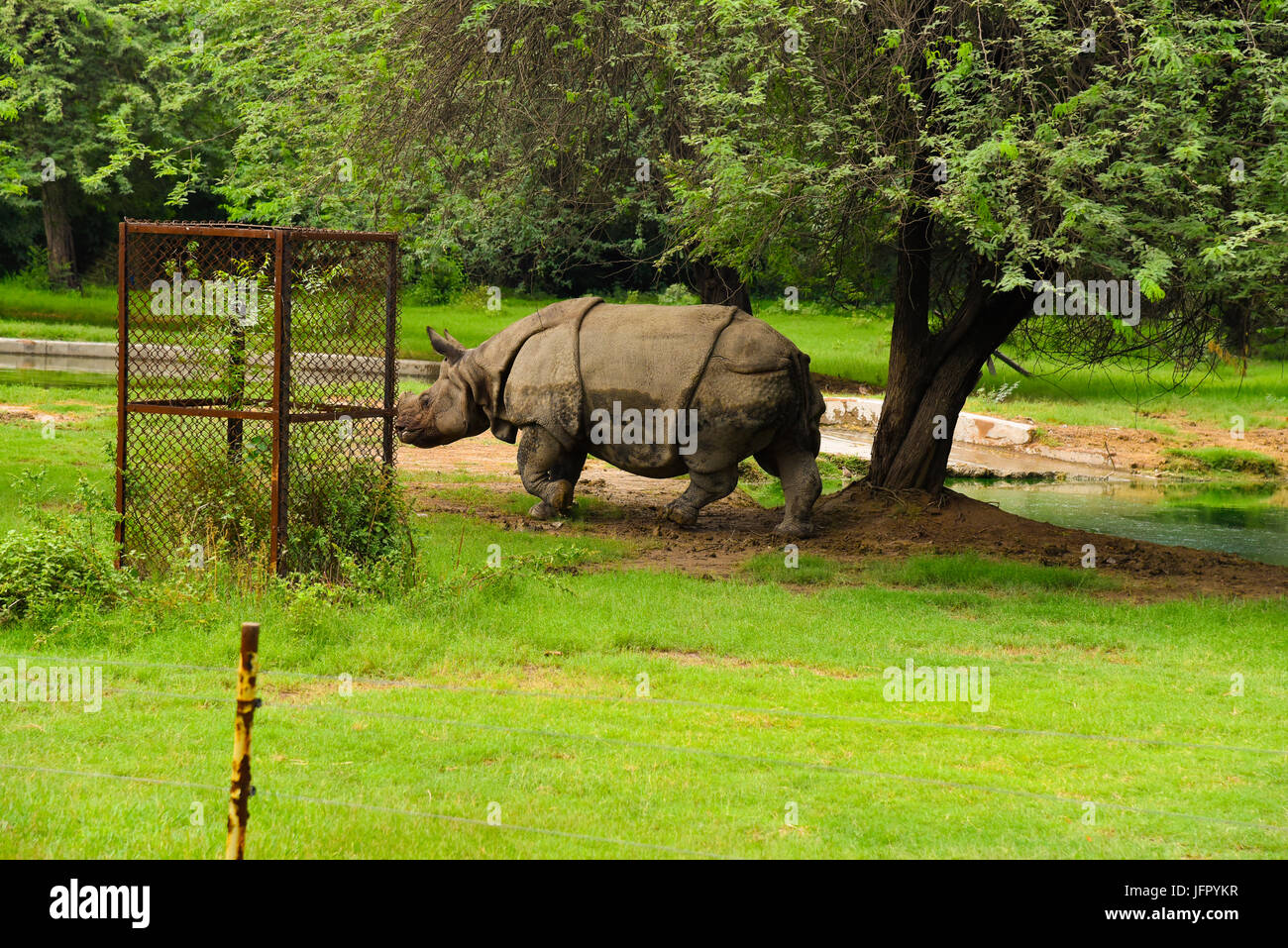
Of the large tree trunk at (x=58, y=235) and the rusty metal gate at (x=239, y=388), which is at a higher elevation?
the large tree trunk at (x=58, y=235)

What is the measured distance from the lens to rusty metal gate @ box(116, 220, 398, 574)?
32.4ft

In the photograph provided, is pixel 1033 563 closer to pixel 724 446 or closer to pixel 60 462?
pixel 724 446

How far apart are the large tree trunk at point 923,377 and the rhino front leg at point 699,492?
8.15 feet

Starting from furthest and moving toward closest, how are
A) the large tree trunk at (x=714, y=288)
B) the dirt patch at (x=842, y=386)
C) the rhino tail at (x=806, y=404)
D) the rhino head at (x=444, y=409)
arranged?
the dirt patch at (x=842, y=386), the large tree trunk at (x=714, y=288), the rhino head at (x=444, y=409), the rhino tail at (x=806, y=404)

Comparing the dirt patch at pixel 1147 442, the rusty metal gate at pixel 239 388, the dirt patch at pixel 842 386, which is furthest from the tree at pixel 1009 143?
the dirt patch at pixel 842 386

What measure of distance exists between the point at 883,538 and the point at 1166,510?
23.3 ft

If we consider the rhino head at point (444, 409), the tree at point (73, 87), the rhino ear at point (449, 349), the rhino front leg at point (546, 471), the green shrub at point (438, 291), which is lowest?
the rhino front leg at point (546, 471)

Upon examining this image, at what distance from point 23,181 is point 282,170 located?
69.3ft

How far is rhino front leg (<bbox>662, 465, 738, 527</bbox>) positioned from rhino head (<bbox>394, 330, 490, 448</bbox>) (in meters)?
2.41

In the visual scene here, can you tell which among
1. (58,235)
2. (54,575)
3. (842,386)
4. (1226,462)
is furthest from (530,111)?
(58,235)

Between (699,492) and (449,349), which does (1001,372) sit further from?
(449,349)

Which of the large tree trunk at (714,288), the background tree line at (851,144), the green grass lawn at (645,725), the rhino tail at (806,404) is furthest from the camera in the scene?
the large tree trunk at (714,288)

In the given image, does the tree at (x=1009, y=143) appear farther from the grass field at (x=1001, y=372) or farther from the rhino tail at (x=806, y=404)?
the grass field at (x=1001, y=372)

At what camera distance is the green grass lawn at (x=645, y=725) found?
5.98 meters
